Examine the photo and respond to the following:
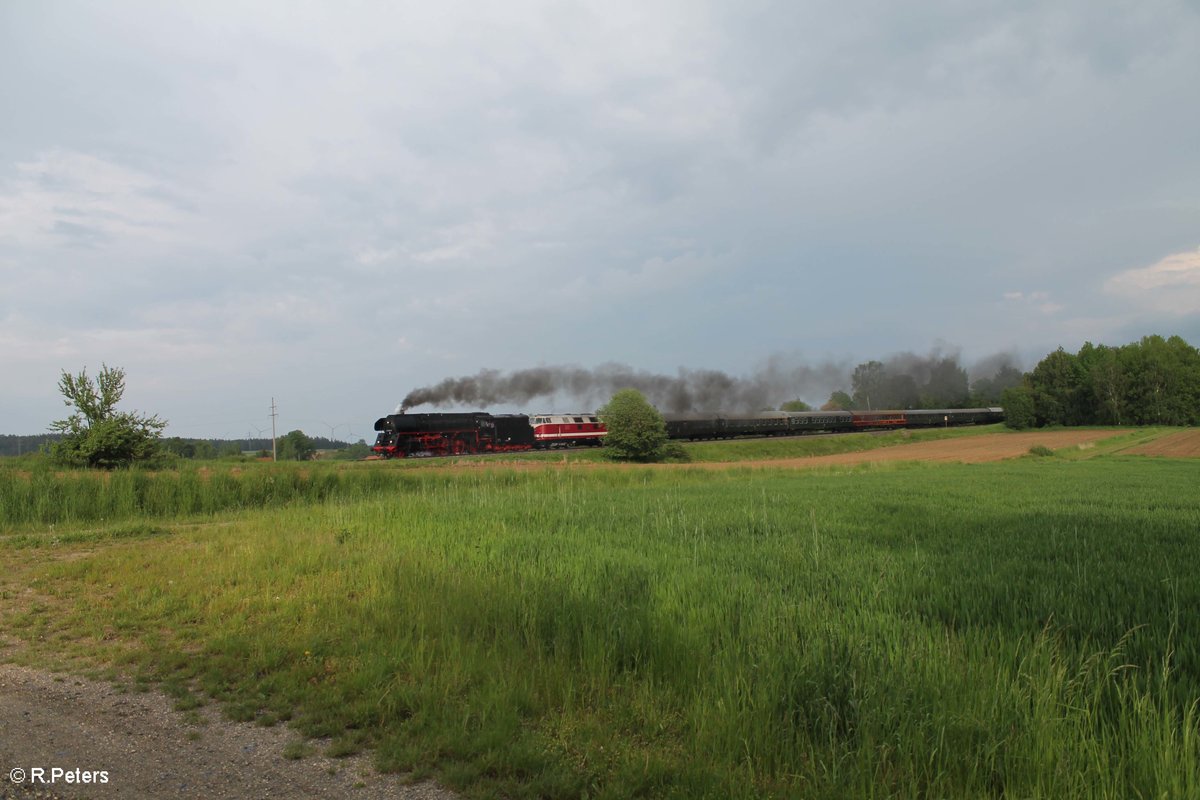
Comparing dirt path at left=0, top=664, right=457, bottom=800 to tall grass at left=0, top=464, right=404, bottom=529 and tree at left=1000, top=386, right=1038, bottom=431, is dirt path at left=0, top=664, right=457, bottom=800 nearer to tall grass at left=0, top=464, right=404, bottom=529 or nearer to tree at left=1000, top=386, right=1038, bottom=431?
tall grass at left=0, top=464, right=404, bottom=529

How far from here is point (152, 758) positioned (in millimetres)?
4191

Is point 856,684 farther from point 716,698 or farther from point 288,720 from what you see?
point 288,720

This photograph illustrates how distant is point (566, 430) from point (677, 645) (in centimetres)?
4707

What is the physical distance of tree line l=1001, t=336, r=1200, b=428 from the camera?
8469 cm

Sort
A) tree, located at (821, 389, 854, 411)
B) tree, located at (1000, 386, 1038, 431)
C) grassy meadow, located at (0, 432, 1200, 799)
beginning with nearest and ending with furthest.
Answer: grassy meadow, located at (0, 432, 1200, 799) → tree, located at (1000, 386, 1038, 431) → tree, located at (821, 389, 854, 411)

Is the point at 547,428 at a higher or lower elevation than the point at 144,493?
higher

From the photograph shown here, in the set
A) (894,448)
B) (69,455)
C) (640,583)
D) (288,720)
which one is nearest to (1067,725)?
(640,583)

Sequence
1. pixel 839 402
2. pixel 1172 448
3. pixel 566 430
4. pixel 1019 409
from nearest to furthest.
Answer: pixel 1172 448 → pixel 566 430 → pixel 1019 409 → pixel 839 402

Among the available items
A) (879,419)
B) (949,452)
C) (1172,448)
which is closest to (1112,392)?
(879,419)

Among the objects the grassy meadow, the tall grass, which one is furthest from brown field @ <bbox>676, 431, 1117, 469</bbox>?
the grassy meadow

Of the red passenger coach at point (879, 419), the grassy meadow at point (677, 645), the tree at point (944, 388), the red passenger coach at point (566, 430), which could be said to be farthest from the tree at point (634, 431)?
the tree at point (944, 388)

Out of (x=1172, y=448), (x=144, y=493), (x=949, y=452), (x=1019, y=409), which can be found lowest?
(x=1172, y=448)

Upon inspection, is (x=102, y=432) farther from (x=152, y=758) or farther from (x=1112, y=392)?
(x=1112, y=392)

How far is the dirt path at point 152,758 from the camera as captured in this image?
3.78 m
